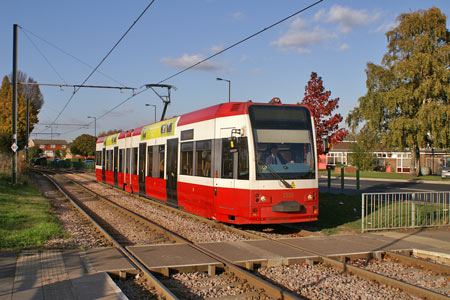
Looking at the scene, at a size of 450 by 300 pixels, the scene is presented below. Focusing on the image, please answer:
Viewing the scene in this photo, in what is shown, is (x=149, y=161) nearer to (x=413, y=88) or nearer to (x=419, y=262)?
(x=419, y=262)

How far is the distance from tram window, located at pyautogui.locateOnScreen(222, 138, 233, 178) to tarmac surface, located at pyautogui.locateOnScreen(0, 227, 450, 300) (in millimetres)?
1991

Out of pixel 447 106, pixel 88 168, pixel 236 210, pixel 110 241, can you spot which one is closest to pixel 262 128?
pixel 236 210

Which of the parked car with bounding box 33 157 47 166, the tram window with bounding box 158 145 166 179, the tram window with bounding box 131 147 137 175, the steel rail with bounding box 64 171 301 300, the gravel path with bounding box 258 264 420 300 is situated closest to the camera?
the steel rail with bounding box 64 171 301 300

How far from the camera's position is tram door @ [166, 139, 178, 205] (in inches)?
571

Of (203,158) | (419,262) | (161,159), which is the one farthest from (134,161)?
(419,262)

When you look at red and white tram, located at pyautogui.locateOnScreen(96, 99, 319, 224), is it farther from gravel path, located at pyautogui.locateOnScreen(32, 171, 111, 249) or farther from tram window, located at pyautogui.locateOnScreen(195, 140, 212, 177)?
gravel path, located at pyautogui.locateOnScreen(32, 171, 111, 249)

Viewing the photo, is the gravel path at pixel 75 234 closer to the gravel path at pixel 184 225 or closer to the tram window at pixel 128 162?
the gravel path at pixel 184 225

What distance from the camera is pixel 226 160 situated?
36.1ft

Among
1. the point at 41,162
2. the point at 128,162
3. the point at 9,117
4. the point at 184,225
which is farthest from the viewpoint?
the point at 41,162

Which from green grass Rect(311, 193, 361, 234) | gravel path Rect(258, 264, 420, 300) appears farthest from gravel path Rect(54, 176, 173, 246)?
green grass Rect(311, 193, 361, 234)

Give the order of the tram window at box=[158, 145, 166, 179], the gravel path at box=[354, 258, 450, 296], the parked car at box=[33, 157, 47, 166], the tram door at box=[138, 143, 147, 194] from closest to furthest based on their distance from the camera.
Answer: the gravel path at box=[354, 258, 450, 296], the tram window at box=[158, 145, 166, 179], the tram door at box=[138, 143, 147, 194], the parked car at box=[33, 157, 47, 166]

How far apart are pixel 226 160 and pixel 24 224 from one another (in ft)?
19.9

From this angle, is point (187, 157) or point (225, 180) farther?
point (187, 157)

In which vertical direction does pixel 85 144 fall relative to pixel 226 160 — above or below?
above
